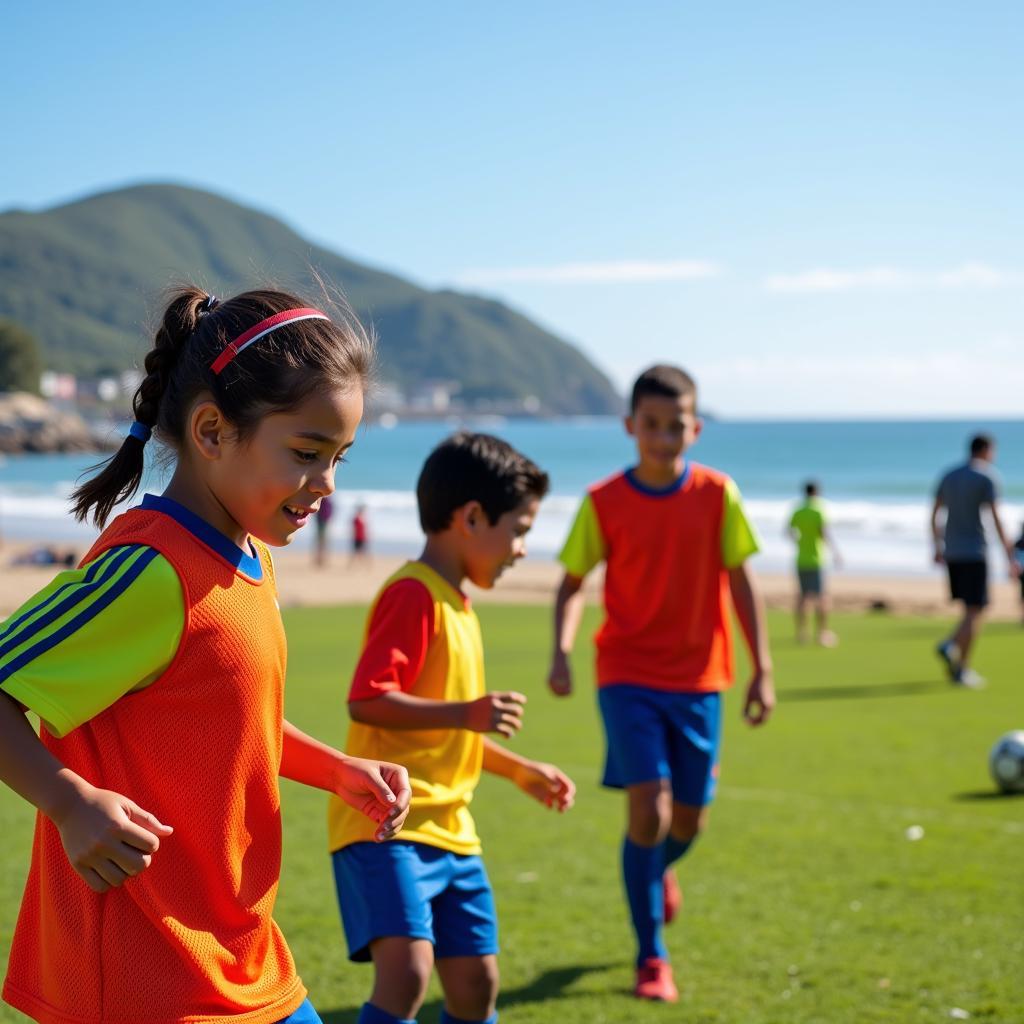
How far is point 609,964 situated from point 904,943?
1.14 meters

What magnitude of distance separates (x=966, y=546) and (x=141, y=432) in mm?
11671

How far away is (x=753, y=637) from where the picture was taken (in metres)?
5.52

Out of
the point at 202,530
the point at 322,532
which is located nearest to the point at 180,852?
the point at 202,530

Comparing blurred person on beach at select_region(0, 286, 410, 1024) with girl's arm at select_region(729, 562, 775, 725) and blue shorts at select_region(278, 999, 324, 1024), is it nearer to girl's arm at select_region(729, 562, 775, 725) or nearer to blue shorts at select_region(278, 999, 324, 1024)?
blue shorts at select_region(278, 999, 324, 1024)

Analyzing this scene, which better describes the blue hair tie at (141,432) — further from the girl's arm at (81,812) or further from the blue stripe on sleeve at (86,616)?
the girl's arm at (81,812)

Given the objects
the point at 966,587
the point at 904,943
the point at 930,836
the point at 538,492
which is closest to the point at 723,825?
the point at 930,836

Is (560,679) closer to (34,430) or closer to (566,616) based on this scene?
(566,616)

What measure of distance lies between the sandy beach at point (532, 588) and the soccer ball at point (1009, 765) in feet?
42.9

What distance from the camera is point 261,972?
2529mm

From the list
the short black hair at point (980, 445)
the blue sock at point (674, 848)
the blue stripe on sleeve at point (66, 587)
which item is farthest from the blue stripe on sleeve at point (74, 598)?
the short black hair at point (980, 445)

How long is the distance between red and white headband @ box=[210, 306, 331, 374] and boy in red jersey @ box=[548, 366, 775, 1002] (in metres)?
2.75

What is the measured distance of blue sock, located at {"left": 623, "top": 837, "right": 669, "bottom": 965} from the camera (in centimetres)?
488

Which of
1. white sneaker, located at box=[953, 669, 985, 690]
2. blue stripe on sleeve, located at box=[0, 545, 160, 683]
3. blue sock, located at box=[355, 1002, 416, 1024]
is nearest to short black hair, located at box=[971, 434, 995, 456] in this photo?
white sneaker, located at box=[953, 669, 985, 690]

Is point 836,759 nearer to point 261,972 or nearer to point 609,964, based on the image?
point 609,964
